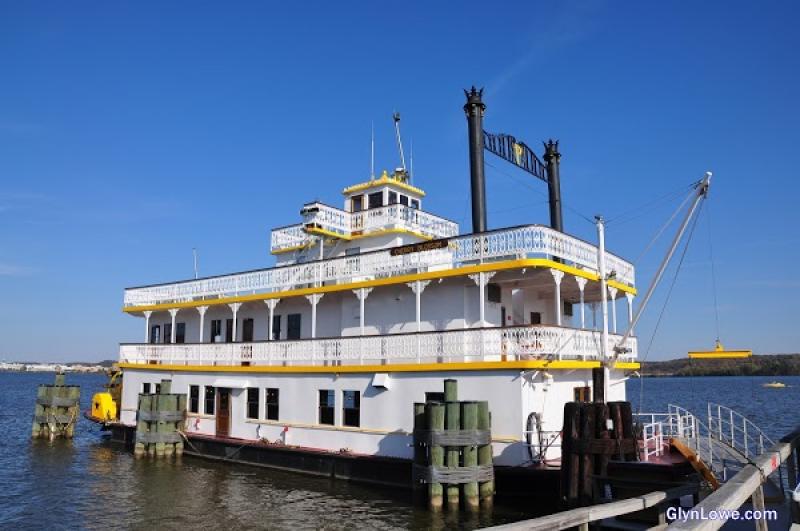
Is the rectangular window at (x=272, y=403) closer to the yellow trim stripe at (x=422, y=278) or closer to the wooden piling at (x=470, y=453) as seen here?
the yellow trim stripe at (x=422, y=278)

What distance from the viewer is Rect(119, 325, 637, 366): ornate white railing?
15.8 metres

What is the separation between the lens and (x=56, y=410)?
30.0 metres

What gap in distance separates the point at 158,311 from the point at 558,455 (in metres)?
19.7

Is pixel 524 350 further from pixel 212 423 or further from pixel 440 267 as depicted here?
pixel 212 423

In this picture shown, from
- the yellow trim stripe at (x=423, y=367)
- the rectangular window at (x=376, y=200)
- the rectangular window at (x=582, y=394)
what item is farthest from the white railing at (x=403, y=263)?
the rectangular window at (x=376, y=200)

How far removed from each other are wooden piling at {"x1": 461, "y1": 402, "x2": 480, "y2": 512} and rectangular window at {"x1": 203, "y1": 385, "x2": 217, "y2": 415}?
12.3 metres

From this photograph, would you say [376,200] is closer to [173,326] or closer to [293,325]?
[293,325]

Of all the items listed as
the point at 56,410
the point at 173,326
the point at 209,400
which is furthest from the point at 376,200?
the point at 56,410

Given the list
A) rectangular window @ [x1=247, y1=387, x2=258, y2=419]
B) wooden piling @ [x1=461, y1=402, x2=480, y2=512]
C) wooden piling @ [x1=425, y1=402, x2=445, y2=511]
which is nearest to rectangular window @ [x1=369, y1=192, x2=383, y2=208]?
rectangular window @ [x1=247, y1=387, x2=258, y2=419]

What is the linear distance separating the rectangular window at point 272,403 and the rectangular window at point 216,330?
5514mm

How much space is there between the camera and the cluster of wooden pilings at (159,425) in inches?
938

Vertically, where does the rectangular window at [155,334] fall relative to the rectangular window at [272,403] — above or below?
above

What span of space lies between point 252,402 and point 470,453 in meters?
9.99

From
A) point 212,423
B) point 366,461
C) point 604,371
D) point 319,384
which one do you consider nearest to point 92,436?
point 212,423
